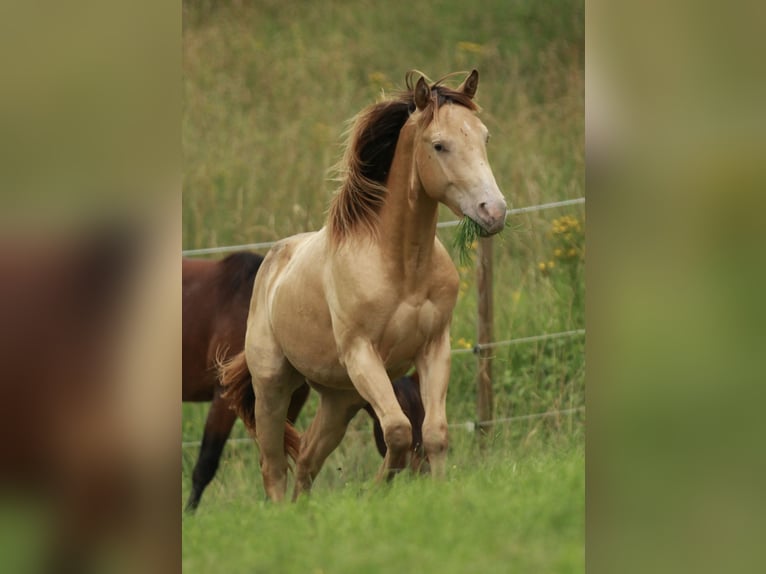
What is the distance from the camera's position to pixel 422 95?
475cm

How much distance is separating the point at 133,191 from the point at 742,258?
62.2 inches

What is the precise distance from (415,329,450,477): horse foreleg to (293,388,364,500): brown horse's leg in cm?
63

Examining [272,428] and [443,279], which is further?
[272,428]

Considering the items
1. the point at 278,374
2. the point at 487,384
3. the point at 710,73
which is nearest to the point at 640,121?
the point at 710,73

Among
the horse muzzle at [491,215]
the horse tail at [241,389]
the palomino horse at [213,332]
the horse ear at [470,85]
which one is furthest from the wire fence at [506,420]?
the horse ear at [470,85]

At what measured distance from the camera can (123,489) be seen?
2.84 m

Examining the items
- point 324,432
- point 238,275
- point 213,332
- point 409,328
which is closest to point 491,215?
point 409,328

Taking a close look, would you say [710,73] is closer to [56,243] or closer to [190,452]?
[56,243]

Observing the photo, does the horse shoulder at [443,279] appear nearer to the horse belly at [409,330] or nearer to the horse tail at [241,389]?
the horse belly at [409,330]

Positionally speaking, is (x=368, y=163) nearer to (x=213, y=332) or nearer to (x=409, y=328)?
(x=409, y=328)

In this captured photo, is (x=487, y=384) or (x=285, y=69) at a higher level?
(x=285, y=69)

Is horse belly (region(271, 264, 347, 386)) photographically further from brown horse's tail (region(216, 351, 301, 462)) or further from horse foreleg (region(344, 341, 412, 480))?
brown horse's tail (region(216, 351, 301, 462))

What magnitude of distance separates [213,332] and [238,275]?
0.33 meters

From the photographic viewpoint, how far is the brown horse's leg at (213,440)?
6.50 m
